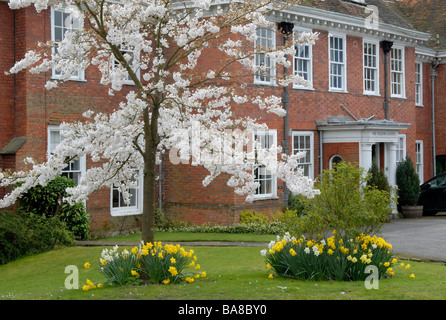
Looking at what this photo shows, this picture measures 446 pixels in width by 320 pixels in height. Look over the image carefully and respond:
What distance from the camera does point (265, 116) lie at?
2031 centimetres

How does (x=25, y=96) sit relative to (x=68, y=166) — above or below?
above

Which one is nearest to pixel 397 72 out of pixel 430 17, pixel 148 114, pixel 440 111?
pixel 440 111

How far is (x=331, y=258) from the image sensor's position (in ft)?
33.8

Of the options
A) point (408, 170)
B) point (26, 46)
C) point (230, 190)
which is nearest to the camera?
point (26, 46)

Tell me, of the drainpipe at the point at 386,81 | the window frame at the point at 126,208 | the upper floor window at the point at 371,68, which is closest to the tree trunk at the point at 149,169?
the window frame at the point at 126,208

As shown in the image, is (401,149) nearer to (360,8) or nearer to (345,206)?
(360,8)

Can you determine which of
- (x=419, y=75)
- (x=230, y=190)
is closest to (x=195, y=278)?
(x=230, y=190)

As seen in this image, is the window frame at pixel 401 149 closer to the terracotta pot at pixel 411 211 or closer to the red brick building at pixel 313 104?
the red brick building at pixel 313 104

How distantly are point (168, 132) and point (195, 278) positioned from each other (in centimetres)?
256

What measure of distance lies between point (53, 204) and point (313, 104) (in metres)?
10.1

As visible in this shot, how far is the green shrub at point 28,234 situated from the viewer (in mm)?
14742

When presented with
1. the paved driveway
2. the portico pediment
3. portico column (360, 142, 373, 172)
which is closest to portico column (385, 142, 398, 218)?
the portico pediment
